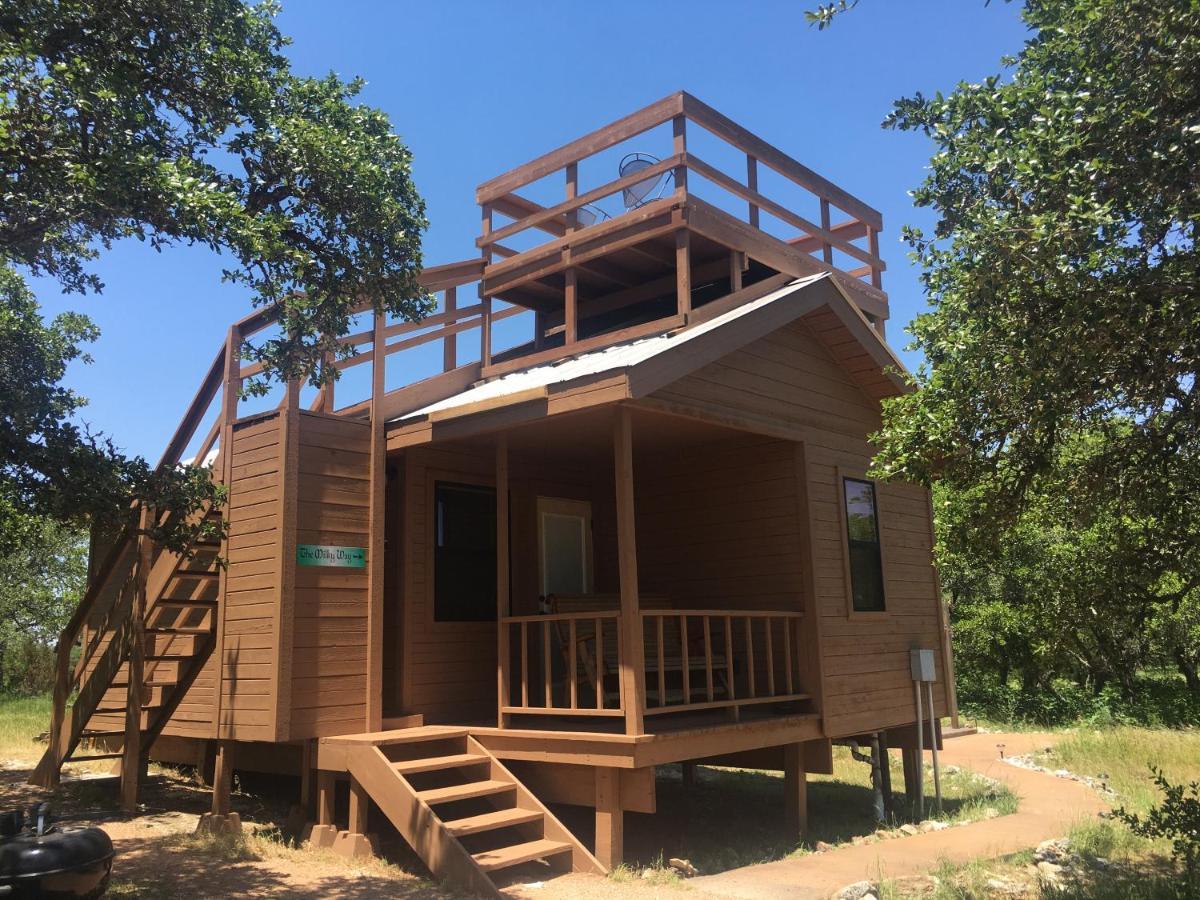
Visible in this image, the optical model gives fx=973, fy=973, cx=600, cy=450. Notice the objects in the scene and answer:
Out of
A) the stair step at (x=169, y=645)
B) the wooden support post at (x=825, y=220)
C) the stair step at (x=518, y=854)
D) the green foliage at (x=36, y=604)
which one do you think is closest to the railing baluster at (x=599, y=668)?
the stair step at (x=518, y=854)

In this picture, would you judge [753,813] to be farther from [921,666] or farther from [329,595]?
[329,595]

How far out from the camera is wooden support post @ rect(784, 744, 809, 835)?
9.24 meters

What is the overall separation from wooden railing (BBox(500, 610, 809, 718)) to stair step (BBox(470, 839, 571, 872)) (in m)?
1.02

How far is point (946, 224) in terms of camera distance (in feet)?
21.9

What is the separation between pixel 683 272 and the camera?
33.8ft

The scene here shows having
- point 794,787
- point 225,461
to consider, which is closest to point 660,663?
point 794,787

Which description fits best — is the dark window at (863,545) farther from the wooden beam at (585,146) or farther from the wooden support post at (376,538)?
the wooden support post at (376,538)

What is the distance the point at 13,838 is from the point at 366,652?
3700 millimetres

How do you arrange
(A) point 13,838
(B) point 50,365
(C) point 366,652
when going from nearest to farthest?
1. (A) point 13,838
2. (C) point 366,652
3. (B) point 50,365

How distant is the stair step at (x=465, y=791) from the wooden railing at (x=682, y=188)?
20.3ft

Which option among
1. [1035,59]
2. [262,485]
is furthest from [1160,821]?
[262,485]

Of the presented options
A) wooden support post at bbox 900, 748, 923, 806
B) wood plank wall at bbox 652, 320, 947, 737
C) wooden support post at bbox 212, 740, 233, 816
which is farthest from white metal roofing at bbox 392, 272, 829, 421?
wooden support post at bbox 900, 748, 923, 806

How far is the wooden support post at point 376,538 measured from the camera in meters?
8.84

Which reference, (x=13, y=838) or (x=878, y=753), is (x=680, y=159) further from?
(x=13, y=838)
